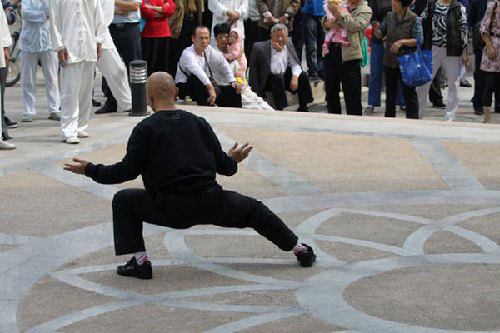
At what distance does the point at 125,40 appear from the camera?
1298 cm

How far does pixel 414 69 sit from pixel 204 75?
2514 millimetres

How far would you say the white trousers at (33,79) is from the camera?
12.5m

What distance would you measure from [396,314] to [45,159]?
5034 millimetres

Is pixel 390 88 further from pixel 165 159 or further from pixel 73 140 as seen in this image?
pixel 165 159

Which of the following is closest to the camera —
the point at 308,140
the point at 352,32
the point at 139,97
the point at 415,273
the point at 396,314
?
the point at 396,314

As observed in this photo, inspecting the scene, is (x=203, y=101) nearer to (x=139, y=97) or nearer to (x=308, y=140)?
(x=139, y=97)

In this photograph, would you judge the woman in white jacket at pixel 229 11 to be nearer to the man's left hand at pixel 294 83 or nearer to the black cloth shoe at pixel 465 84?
the man's left hand at pixel 294 83

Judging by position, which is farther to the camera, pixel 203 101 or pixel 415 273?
pixel 203 101

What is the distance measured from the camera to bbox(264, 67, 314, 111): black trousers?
14102mm

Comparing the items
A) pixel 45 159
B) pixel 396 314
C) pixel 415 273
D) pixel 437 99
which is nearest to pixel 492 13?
pixel 437 99

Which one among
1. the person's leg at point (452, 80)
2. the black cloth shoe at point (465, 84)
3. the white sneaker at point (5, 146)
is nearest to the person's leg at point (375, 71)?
the person's leg at point (452, 80)

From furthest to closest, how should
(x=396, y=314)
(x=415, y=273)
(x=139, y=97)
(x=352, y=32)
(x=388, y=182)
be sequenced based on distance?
(x=352, y=32)
(x=139, y=97)
(x=388, y=182)
(x=415, y=273)
(x=396, y=314)

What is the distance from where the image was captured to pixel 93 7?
35.8ft

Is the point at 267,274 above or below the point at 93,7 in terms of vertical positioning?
below
